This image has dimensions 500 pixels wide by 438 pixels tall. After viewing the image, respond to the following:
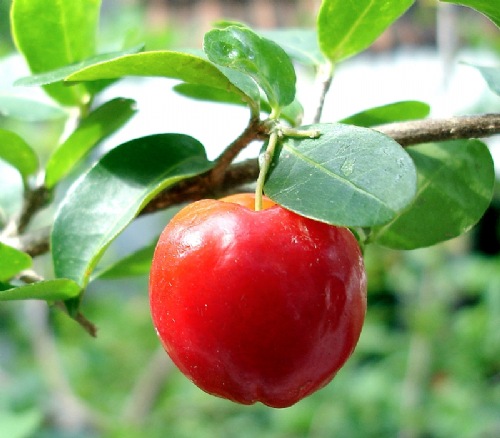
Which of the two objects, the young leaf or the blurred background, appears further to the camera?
the blurred background

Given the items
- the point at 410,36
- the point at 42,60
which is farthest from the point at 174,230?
the point at 410,36

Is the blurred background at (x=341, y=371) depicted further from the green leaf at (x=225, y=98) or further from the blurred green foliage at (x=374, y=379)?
the green leaf at (x=225, y=98)

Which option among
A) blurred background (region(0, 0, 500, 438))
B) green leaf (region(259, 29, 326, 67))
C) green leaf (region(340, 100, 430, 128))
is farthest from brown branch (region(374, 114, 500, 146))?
blurred background (region(0, 0, 500, 438))

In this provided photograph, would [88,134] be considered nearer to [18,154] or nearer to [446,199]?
[18,154]

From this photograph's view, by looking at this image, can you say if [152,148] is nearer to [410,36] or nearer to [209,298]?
[209,298]

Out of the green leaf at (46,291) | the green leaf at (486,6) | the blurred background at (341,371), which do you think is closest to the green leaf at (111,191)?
the green leaf at (46,291)

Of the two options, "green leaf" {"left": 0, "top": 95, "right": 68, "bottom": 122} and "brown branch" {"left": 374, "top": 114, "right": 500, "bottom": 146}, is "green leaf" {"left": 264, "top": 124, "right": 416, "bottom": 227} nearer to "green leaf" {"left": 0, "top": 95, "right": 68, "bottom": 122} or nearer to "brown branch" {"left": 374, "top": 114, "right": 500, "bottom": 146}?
"brown branch" {"left": 374, "top": 114, "right": 500, "bottom": 146}
